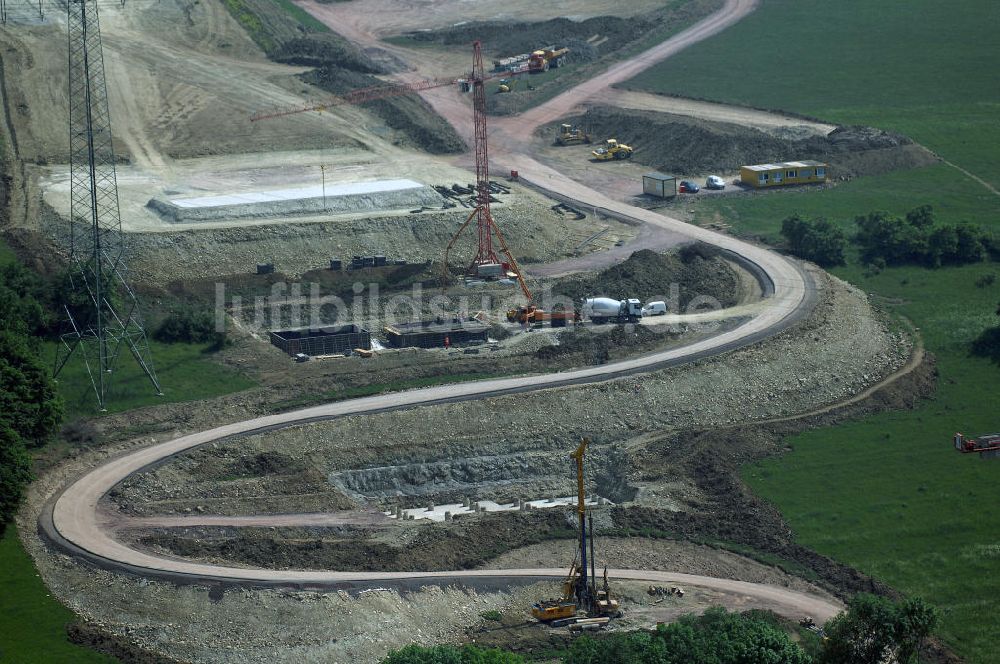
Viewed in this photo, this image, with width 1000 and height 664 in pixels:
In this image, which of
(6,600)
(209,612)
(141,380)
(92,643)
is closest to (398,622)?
(209,612)

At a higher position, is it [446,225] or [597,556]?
[446,225]

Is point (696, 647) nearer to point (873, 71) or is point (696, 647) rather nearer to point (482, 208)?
point (482, 208)

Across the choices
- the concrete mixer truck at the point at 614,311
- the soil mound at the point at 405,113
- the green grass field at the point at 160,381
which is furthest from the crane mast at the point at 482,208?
the soil mound at the point at 405,113

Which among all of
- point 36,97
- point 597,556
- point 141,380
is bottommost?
point 597,556

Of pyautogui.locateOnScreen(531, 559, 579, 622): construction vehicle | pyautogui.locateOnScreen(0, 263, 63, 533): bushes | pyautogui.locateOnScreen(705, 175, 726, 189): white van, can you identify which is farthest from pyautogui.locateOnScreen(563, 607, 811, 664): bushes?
pyautogui.locateOnScreen(705, 175, 726, 189): white van

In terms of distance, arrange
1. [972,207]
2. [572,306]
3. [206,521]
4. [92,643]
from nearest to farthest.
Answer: [92,643] < [206,521] < [572,306] < [972,207]

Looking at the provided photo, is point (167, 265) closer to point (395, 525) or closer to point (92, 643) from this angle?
point (395, 525)

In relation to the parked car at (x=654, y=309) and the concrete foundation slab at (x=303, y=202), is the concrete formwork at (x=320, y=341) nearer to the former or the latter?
the concrete foundation slab at (x=303, y=202)
